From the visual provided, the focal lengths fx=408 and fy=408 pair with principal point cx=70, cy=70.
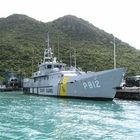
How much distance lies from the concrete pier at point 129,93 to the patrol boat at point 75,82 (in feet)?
13.3

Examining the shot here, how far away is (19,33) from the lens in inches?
6403

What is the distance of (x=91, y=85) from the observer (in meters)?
48.9

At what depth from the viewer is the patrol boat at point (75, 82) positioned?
1874 inches

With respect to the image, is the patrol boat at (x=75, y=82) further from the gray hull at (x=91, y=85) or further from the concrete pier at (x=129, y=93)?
the concrete pier at (x=129, y=93)

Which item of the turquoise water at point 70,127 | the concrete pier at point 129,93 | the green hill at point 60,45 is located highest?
the green hill at point 60,45

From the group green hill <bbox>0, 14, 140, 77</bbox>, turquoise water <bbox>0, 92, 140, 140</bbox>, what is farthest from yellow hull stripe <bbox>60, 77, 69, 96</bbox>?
green hill <bbox>0, 14, 140, 77</bbox>

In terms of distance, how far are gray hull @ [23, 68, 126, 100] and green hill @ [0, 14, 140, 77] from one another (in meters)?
44.7

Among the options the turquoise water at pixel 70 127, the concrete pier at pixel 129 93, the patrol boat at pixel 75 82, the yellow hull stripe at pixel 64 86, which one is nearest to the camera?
the turquoise water at pixel 70 127

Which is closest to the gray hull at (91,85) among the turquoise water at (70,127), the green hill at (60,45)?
the turquoise water at (70,127)

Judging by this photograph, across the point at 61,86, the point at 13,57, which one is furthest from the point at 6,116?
the point at 13,57

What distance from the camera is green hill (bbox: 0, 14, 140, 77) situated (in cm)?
10919

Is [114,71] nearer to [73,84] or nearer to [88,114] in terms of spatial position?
[73,84]

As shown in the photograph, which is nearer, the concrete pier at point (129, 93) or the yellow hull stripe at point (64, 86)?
the concrete pier at point (129, 93)

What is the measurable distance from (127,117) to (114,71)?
17.2 m
